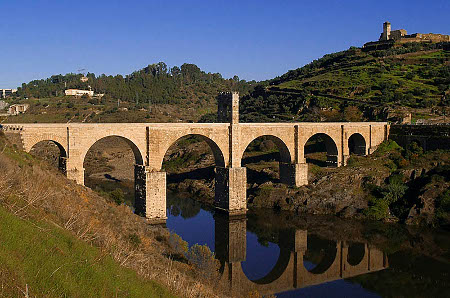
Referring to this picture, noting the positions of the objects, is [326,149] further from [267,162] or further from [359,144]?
[267,162]

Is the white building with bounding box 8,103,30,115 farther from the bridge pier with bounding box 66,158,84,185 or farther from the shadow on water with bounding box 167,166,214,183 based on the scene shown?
the bridge pier with bounding box 66,158,84,185

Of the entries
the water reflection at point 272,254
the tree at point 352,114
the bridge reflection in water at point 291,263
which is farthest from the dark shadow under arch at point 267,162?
the tree at point 352,114

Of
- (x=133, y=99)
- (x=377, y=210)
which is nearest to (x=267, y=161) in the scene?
(x=377, y=210)

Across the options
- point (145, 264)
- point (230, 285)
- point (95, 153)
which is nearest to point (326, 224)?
point (230, 285)

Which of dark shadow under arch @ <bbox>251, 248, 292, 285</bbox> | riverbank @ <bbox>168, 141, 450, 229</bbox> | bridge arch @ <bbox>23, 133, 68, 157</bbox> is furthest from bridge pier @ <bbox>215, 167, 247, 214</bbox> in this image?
bridge arch @ <bbox>23, 133, 68, 157</bbox>

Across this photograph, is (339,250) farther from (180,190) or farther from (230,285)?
(180,190)

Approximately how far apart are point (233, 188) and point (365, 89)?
1192 inches

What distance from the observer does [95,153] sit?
5641 cm

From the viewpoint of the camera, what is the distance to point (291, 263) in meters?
25.7

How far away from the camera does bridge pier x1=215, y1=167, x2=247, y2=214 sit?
1330 inches

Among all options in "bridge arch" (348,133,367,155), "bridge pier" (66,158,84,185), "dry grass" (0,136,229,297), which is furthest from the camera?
"bridge arch" (348,133,367,155)

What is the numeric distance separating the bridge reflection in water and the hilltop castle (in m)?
55.0

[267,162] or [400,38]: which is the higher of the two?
[400,38]

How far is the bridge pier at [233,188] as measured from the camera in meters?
33.8
